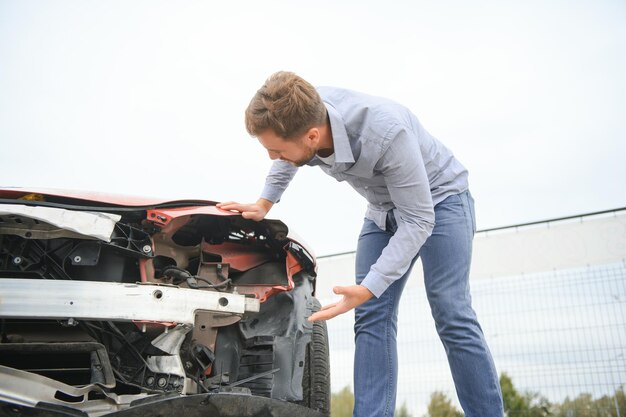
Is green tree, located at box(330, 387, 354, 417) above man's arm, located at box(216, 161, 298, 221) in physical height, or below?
below

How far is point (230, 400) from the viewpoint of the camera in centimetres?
192

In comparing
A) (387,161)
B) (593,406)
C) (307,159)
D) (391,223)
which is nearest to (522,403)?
(593,406)

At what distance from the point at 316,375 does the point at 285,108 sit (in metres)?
1.63

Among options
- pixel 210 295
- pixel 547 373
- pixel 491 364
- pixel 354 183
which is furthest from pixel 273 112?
pixel 547 373

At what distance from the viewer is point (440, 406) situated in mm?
5742

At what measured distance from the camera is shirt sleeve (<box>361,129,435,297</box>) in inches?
80.7

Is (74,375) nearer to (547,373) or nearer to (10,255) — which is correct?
(10,255)

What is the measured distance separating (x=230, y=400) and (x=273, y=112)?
1016 millimetres

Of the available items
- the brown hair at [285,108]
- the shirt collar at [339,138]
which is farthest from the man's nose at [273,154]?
the shirt collar at [339,138]

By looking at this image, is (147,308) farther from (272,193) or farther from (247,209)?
(272,193)

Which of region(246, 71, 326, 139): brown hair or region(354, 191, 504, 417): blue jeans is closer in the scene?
region(246, 71, 326, 139): brown hair

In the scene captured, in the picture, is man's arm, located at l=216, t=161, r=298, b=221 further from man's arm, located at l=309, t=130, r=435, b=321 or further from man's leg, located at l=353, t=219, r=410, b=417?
man's arm, located at l=309, t=130, r=435, b=321

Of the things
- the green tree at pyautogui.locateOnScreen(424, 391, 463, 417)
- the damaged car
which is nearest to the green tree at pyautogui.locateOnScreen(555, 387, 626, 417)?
the green tree at pyautogui.locateOnScreen(424, 391, 463, 417)

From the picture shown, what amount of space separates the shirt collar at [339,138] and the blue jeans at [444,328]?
0.44 m
